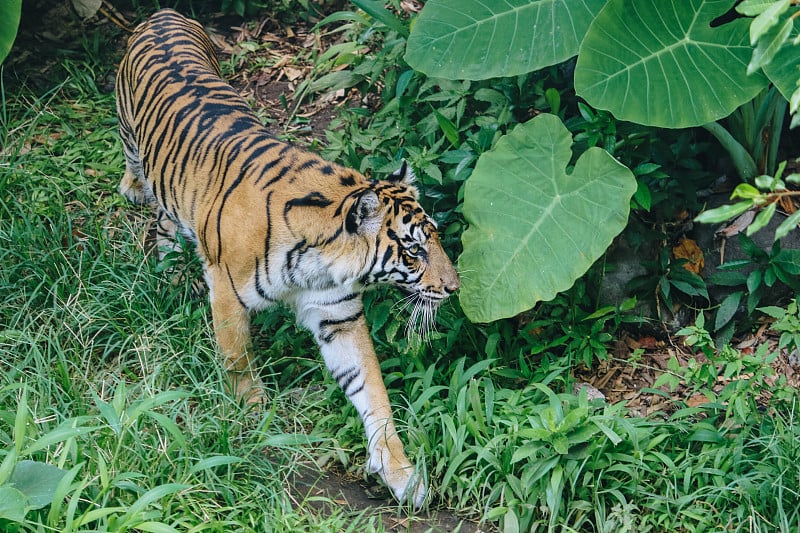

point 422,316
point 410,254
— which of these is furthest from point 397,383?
point 410,254

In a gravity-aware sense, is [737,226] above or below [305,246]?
below

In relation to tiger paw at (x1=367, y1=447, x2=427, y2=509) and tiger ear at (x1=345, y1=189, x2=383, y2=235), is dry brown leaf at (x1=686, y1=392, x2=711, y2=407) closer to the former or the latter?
tiger paw at (x1=367, y1=447, x2=427, y2=509)

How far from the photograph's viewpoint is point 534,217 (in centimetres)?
429

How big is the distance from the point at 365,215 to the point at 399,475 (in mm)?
1186

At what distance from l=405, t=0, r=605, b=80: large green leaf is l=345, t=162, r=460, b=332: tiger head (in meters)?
0.60

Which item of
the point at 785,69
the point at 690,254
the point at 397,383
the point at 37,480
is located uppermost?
the point at 785,69

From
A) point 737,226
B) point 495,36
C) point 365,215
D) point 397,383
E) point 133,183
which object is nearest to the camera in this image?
point 365,215

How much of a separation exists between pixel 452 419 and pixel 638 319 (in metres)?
1.30

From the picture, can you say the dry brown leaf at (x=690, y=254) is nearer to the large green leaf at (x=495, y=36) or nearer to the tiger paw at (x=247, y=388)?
the large green leaf at (x=495, y=36)

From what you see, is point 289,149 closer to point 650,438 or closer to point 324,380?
point 324,380

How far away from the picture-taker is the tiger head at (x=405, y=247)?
421 cm

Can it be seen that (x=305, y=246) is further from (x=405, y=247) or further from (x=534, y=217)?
(x=534, y=217)

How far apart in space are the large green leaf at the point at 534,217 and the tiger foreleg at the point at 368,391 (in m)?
0.57

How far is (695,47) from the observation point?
4.23 meters
